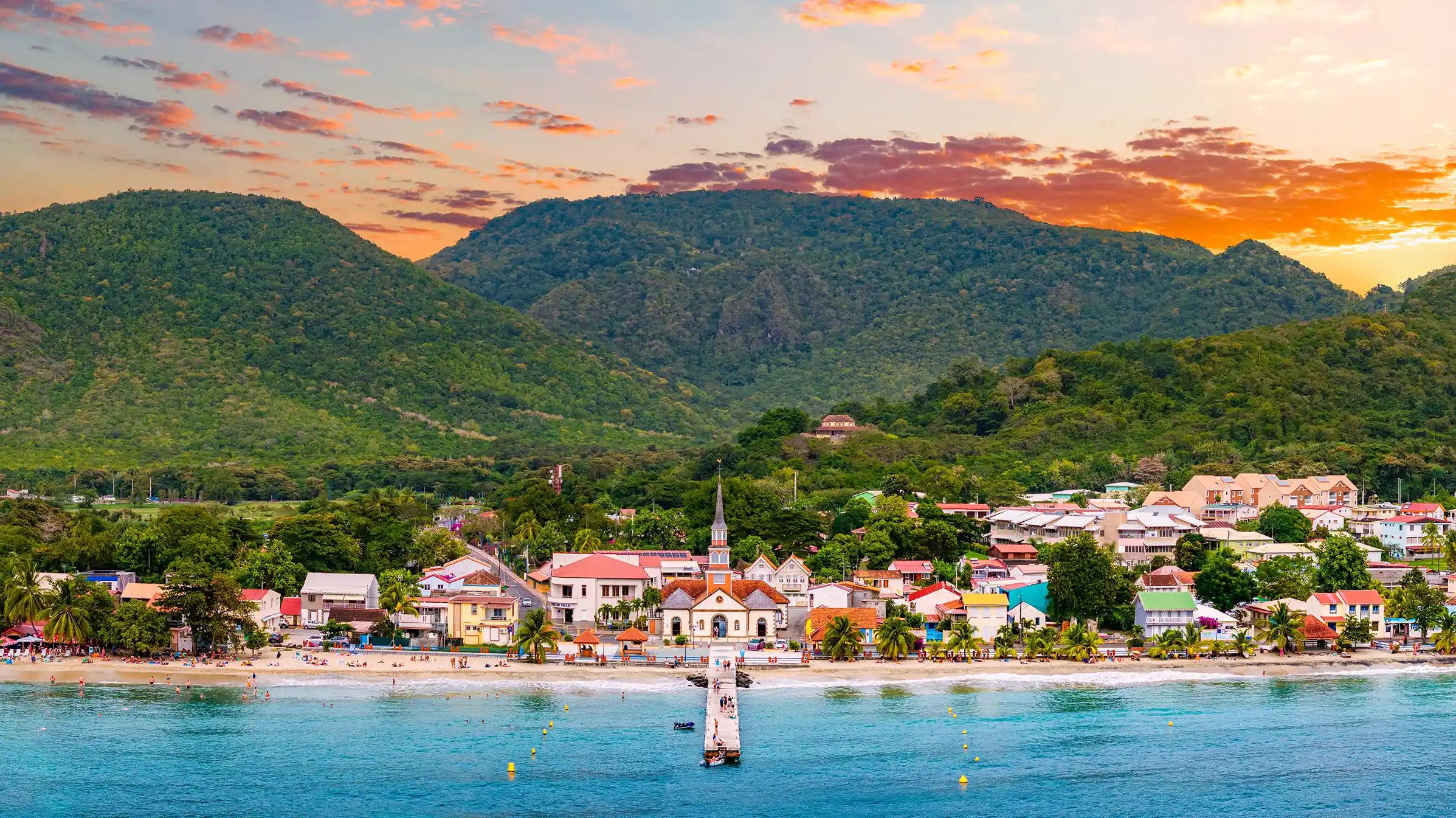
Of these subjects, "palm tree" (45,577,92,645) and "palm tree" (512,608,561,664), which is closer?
"palm tree" (45,577,92,645)

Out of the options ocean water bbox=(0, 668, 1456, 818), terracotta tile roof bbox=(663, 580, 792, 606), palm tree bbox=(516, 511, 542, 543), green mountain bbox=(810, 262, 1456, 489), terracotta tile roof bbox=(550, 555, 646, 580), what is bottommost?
ocean water bbox=(0, 668, 1456, 818)

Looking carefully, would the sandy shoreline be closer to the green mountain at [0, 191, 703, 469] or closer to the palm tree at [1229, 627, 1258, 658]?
the palm tree at [1229, 627, 1258, 658]

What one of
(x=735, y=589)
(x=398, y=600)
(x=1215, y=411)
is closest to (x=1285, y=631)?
(x=735, y=589)

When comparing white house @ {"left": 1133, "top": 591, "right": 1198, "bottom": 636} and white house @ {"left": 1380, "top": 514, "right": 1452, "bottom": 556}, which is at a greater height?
white house @ {"left": 1380, "top": 514, "right": 1452, "bottom": 556}

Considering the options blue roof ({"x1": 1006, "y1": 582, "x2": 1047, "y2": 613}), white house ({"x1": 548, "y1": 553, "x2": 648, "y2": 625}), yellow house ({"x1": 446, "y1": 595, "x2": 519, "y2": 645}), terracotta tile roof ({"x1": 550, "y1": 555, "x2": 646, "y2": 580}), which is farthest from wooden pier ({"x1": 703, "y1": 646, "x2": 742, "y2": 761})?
blue roof ({"x1": 1006, "y1": 582, "x2": 1047, "y2": 613})

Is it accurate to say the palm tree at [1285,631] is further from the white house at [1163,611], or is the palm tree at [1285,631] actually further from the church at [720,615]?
the church at [720,615]
